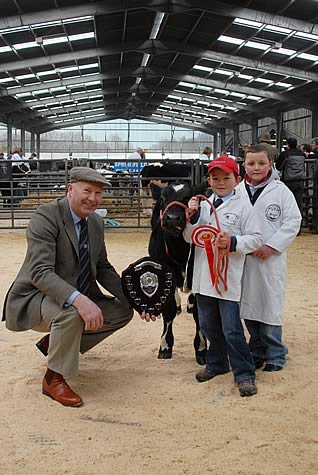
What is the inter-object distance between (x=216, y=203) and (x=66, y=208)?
95cm

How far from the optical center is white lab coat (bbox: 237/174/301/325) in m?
3.77

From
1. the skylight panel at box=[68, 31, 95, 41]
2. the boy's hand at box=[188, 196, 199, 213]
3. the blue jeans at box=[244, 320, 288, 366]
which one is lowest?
the blue jeans at box=[244, 320, 288, 366]

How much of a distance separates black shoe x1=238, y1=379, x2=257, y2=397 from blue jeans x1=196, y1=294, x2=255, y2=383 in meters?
0.03

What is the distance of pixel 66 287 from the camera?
3.23 m

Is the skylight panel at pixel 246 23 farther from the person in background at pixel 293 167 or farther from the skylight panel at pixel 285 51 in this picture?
the person in background at pixel 293 167

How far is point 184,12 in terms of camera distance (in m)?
15.9

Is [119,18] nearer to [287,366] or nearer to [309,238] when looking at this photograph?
[309,238]

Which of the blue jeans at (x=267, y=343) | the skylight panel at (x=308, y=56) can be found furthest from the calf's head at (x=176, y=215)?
the skylight panel at (x=308, y=56)

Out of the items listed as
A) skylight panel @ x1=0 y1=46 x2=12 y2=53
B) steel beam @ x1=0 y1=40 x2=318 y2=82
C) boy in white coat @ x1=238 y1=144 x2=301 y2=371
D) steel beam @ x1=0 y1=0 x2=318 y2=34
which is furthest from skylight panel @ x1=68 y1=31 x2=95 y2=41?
boy in white coat @ x1=238 y1=144 x2=301 y2=371

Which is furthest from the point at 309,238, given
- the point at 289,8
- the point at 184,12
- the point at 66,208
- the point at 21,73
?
the point at 21,73

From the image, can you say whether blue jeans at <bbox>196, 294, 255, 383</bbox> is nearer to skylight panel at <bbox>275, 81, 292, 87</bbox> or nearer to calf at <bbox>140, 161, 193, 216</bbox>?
calf at <bbox>140, 161, 193, 216</bbox>

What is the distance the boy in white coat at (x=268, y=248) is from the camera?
3756 mm

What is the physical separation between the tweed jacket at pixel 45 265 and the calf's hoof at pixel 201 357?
104 cm

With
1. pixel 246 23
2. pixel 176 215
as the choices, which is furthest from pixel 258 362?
pixel 246 23
